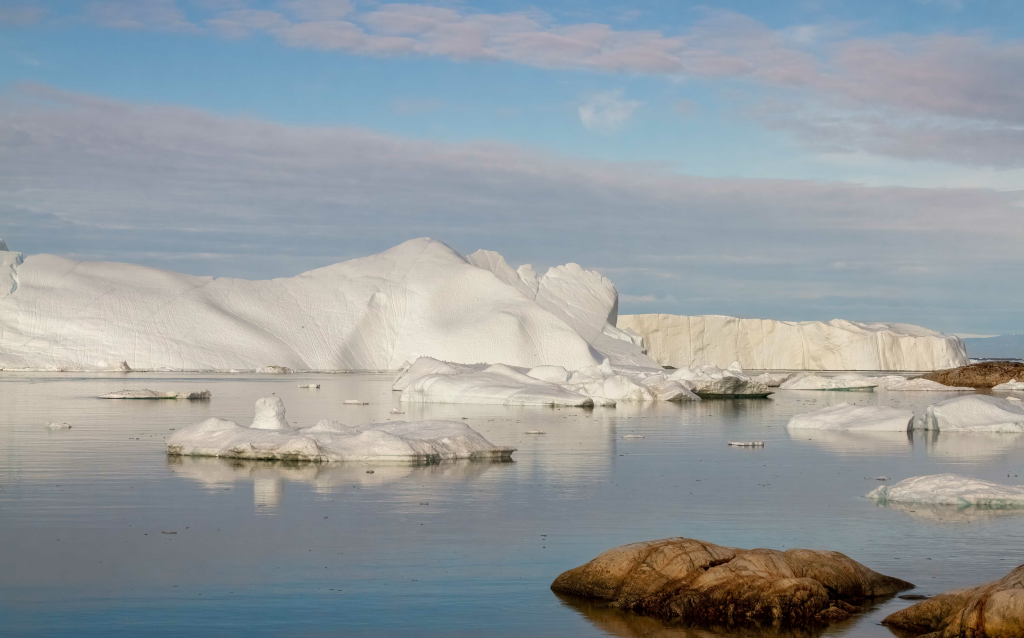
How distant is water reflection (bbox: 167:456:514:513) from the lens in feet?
39.6

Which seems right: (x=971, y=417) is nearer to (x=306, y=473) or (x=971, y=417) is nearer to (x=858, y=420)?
(x=858, y=420)

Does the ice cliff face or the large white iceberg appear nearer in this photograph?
the ice cliff face

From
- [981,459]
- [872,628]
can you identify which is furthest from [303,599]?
[981,459]

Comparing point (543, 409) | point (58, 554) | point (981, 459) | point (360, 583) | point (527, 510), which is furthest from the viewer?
point (543, 409)

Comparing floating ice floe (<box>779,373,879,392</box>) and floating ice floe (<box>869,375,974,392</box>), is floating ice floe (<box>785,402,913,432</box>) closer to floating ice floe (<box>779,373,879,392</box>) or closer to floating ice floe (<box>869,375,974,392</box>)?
floating ice floe (<box>779,373,879,392</box>)

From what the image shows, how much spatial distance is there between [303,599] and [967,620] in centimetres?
394

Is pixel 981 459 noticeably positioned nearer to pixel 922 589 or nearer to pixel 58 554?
pixel 922 589

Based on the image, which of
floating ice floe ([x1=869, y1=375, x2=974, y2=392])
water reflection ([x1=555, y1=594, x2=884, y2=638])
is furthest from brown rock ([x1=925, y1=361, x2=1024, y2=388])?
water reflection ([x1=555, y1=594, x2=884, y2=638])

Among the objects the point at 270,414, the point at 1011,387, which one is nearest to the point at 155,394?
the point at 270,414

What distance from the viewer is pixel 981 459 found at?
16453 millimetres

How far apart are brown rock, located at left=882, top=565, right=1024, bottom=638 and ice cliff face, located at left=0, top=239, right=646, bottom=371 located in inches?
1824

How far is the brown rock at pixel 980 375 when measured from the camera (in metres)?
49.0

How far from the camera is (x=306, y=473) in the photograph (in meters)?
13.2

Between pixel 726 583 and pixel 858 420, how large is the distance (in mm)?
16279
